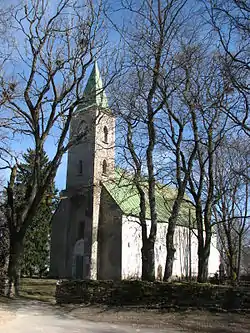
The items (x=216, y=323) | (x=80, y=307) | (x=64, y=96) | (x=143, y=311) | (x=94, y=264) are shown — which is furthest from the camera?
(x=94, y=264)

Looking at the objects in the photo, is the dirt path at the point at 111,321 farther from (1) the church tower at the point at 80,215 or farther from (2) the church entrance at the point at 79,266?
(2) the church entrance at the point at 79,266

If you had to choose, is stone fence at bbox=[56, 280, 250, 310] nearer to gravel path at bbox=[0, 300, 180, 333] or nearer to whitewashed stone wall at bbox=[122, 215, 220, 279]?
gravel path at bbox=[0, 300, 180, 333]

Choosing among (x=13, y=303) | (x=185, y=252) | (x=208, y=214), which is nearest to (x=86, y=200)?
(x=185, y=252)

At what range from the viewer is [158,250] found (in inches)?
1789

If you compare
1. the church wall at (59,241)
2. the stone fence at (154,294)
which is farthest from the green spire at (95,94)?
the church wall at (59,241)

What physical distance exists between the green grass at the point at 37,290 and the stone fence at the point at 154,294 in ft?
6.99

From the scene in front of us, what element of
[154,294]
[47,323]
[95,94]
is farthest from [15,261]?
[95,94]

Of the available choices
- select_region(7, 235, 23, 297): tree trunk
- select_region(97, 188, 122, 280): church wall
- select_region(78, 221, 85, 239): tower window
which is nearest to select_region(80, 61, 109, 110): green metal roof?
select_region(7, 235, 23, 297): tree trunk

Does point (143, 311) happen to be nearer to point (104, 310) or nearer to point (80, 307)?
point (104, 310)

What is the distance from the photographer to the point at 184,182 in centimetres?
2261

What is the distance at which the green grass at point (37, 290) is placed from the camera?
21.6 m

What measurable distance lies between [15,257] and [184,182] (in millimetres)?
9879

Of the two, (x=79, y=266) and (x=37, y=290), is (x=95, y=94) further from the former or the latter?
(x=79, y=266)

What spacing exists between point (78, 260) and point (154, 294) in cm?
2727
